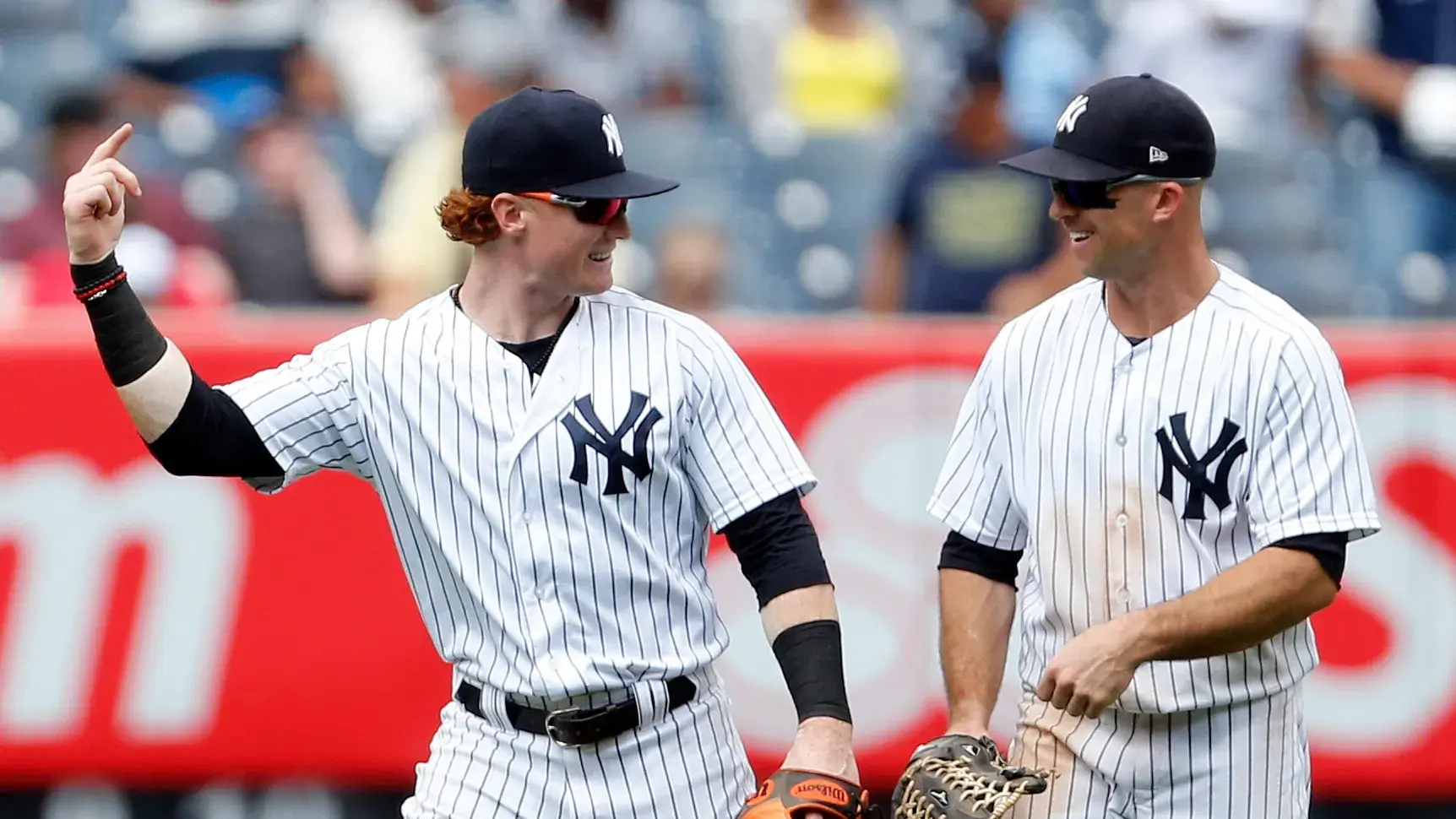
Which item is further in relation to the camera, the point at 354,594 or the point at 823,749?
the point at 354,594

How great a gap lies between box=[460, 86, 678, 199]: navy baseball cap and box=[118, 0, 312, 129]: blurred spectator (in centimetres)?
490

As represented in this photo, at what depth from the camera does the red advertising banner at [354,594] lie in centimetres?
561

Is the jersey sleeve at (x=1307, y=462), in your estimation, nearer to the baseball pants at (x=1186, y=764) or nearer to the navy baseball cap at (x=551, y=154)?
the baseball pants at (x=1186, y=764)

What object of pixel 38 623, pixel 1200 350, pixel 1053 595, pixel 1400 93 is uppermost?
pixel 1400 93

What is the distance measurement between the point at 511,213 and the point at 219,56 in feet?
16.8

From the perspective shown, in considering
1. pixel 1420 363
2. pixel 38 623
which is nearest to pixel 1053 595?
pixel 1420 363

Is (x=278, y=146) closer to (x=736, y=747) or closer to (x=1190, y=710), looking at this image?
(x=736, y=747)

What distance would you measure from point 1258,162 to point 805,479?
4.62 metres

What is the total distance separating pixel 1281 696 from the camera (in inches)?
138

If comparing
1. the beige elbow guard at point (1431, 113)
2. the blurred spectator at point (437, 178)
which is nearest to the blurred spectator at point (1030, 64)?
the beige elbow guard at point (1431, 113)

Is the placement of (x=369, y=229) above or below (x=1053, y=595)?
above

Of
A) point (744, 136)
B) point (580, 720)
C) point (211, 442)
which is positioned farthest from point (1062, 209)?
point (744, 136)

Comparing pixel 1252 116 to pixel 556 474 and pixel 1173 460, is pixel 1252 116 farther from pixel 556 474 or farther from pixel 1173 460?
pixel 556 474

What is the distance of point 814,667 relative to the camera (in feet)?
11.2
